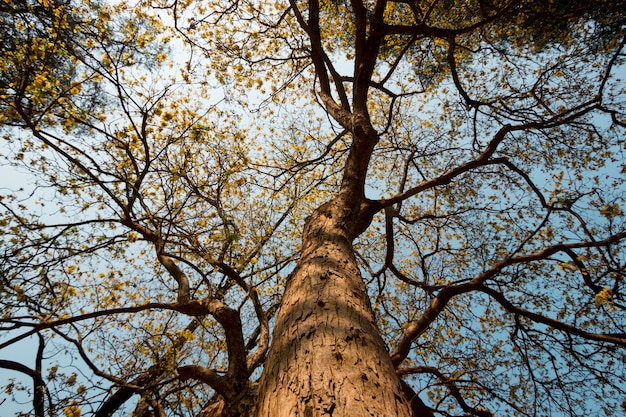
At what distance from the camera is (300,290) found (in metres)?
1.94

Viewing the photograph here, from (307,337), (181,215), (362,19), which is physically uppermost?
(362,19)

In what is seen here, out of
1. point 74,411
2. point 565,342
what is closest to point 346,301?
point 74,411

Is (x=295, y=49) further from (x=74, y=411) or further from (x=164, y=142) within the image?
(x=74, y=411)

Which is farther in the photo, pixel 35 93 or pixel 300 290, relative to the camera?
pixel 35 93

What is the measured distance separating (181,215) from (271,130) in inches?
106

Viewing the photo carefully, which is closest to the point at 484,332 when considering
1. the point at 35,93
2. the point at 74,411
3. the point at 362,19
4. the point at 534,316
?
the point at 534,316

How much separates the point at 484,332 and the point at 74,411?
5798mm

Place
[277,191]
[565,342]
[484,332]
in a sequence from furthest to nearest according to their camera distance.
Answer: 1. [277,191]
2. [484,332]
3. [565,342]

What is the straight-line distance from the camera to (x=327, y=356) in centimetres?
129

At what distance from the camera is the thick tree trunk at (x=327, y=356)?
109 centimetres

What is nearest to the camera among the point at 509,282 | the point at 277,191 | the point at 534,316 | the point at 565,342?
the point at 534,316

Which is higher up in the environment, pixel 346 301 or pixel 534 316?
pixel 534 316

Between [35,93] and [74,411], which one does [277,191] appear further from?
[74,411]

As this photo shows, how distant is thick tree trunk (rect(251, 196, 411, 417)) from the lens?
109 centimetres
